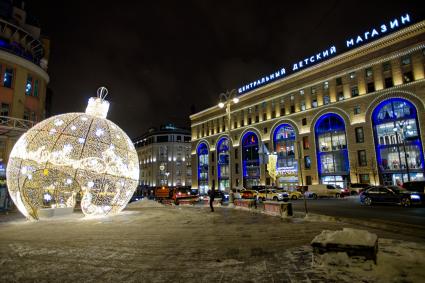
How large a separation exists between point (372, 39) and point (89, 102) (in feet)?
142

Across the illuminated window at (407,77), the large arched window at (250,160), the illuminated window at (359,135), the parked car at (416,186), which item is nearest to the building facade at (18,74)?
the parked car at (416,186)

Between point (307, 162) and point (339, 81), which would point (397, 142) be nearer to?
point (339, 81)

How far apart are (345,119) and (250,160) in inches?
879

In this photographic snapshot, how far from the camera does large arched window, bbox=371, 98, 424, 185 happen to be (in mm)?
35750

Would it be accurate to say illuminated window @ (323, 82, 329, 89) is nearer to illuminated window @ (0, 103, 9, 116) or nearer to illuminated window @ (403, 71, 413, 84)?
illuminated window @ (403, 71, 413, 84)

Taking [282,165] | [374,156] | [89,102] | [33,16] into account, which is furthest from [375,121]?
[33,16]

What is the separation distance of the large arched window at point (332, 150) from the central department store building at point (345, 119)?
16 cm

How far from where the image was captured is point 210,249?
6.49 metres

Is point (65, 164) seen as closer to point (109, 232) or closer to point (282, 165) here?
point (109, 232)

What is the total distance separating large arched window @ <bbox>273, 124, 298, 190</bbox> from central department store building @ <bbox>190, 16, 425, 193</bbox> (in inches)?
7.7

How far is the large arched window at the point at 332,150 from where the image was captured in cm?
4297

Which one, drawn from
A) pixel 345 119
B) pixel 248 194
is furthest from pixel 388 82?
pixel 248 194

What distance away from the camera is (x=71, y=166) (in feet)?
40.1

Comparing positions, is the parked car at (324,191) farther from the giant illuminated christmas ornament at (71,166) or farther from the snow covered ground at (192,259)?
the giant illuminated christmas ornament at (71,166)
